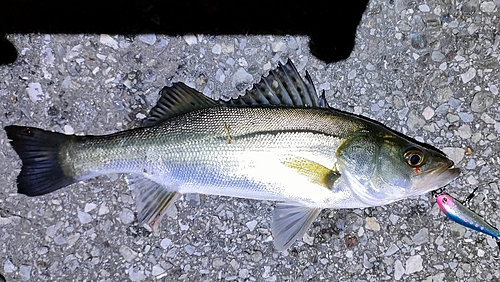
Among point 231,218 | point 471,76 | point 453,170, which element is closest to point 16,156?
point 231,218

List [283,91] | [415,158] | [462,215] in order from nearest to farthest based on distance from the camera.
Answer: [415,158]
[283,91]
[462,215]

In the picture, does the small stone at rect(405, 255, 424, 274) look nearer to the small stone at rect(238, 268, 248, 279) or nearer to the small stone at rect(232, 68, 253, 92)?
the small stone at rect(238, 268, 248, 279)

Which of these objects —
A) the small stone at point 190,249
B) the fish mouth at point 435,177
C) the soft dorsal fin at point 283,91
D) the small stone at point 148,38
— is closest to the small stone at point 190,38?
the small stone at point 148,38

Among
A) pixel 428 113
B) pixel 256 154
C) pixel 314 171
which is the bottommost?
pixel 428 113

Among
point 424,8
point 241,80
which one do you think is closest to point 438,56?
point 424,8

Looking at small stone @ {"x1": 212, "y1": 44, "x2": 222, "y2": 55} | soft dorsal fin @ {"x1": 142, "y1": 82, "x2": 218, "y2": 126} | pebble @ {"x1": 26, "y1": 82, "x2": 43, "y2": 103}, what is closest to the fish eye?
soft dorsal fin @ {"x1": 142, "y1": 82, "x2": 218, "y2": 126}

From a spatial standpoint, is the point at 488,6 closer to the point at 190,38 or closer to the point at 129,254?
the point at 190,38

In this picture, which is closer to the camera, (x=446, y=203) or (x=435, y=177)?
(x=435, y=177)

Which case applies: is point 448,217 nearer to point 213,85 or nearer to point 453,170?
point 453,170
